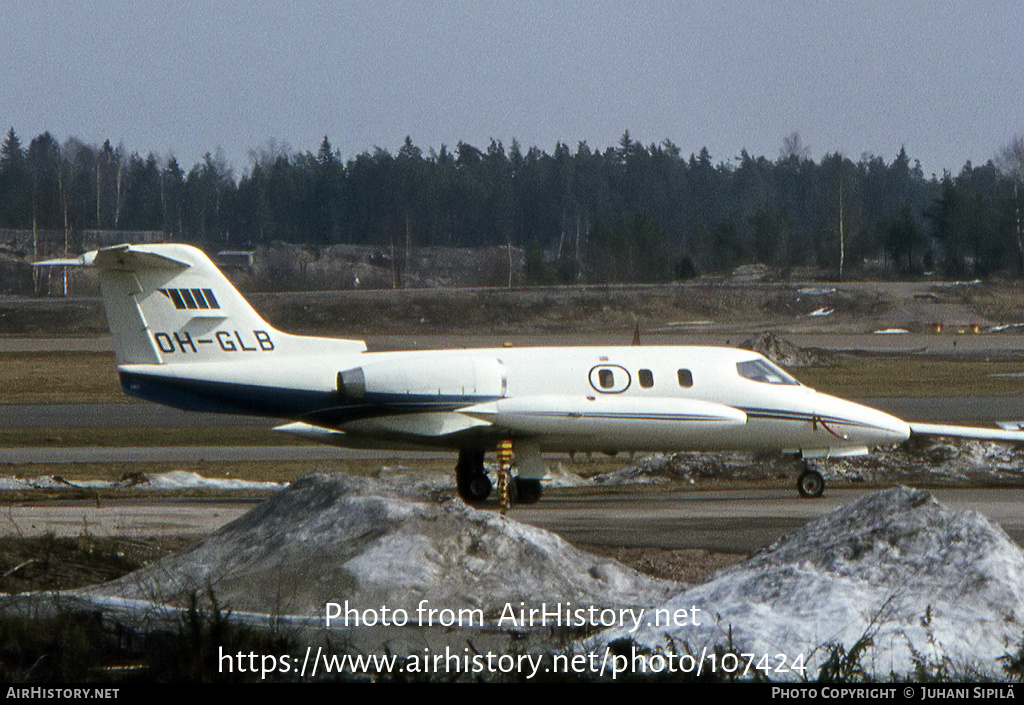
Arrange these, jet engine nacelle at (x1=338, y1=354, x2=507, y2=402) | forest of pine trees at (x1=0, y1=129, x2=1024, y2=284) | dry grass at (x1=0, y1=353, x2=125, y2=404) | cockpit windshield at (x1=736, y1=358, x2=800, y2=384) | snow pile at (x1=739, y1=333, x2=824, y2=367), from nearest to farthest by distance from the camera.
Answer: jet engine nacelle at (x1=338, y1=354, x2=507, y2=402) → cockpit windshield at (x1=736, y1=358, x2=800, y2=384) → dry grass at (x1=0, y1=353, x2=125, y2=404) → snow pile at (x1=739, y1=333, x2=824, y2=367) → forest of pine trees at (x1=0, y1=129, x2=1024, y2=284)

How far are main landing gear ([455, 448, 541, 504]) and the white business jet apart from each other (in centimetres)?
2

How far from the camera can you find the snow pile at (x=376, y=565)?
399 inches

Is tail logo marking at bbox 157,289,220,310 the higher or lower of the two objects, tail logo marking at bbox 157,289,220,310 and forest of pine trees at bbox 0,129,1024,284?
the lower

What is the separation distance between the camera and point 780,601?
9.00 meters

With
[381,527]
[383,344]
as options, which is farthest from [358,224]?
[381,527]

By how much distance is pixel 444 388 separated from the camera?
2025cm

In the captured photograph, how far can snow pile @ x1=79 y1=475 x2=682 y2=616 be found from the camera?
10141 mm

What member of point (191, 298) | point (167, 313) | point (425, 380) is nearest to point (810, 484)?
point (425, 380)

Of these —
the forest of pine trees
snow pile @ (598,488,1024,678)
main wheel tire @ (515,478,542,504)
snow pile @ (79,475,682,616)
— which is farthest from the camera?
the forest of pine trees

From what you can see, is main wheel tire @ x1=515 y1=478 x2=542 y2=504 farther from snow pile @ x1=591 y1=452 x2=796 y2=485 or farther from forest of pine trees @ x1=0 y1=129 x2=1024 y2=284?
forest of pine trees @ x1=0 y1=129 x2=1024 y2=284

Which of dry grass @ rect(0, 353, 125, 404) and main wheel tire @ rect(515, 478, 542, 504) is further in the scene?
dry grass @ rect(0, 353, 125, 404)

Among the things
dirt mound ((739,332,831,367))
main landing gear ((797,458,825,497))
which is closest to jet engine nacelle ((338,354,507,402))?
main landing gear ((797,458,825,497))

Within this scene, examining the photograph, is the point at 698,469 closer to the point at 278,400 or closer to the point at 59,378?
the point at 278,400

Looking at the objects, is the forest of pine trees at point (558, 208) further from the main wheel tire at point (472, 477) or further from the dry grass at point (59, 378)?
the main wheel tire at point (472, 477)
